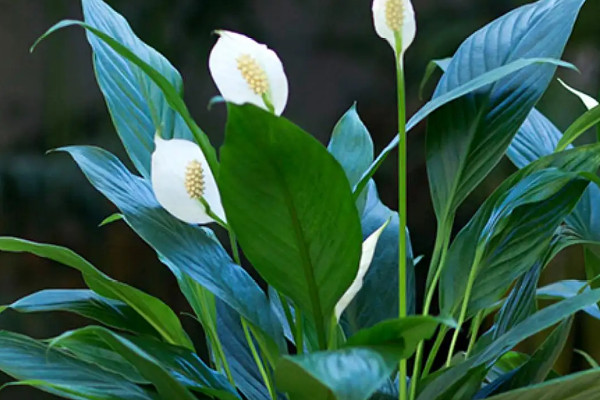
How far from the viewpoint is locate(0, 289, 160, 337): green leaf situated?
60 cm

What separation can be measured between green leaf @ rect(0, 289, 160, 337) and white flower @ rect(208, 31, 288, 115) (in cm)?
22

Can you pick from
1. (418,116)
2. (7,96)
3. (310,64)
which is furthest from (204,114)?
(418,116)

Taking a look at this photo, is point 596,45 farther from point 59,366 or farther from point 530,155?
point 59,366

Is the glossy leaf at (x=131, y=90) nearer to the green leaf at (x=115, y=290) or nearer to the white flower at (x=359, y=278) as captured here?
the green leaf at (x=115, y=290)

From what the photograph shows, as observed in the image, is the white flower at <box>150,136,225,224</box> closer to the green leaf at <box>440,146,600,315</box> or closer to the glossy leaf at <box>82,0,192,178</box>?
the glossy leaf at <box>82,0,192,178</box>

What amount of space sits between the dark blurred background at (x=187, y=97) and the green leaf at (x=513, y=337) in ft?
2.31

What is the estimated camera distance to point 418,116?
0.57 metres

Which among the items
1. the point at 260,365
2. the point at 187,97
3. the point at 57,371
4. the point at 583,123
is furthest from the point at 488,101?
the point at 187,97

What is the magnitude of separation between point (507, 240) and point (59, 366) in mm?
390

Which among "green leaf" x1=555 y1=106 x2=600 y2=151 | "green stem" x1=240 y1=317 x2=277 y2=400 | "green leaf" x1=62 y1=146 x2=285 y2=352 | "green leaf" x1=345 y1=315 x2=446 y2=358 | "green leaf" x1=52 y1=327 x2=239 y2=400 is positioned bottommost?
Result: "green stem" x1=240 y1=317 x2=277 y2=400

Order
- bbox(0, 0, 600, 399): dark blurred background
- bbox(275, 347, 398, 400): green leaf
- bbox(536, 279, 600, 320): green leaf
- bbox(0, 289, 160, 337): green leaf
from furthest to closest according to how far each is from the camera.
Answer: bbox(0, 0, 600, 399): dark blurred background, bbox(536, 279, 600, 320): green leaf, bbox(0, 289, 160, 337): green leaf, bbox(275, 347, 398, 400): green leaf

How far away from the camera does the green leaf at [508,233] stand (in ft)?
1.98

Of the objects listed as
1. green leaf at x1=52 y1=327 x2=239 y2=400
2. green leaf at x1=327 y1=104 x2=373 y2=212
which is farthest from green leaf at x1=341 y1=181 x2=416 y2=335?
green leaf at x1=52 y1=327 x2=239 y2=400

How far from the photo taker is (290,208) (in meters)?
0.46
